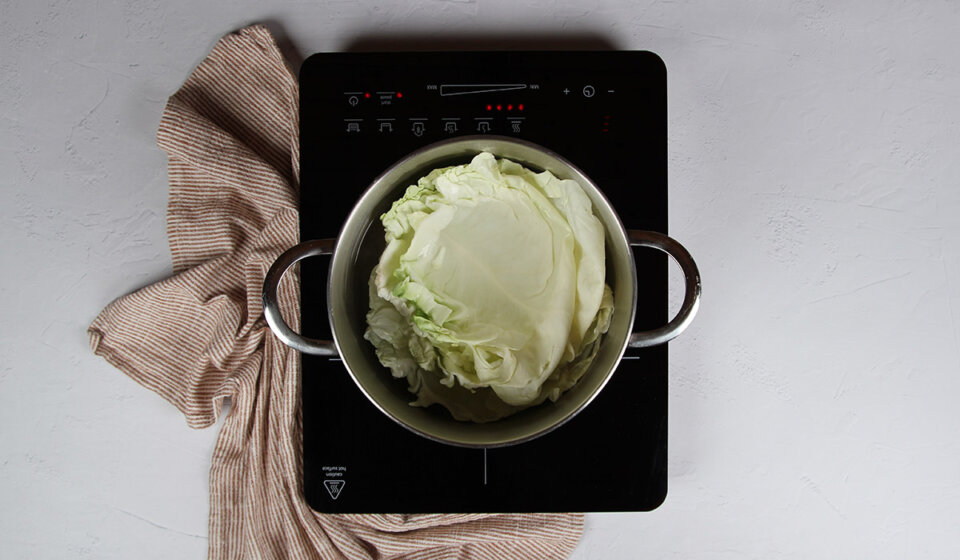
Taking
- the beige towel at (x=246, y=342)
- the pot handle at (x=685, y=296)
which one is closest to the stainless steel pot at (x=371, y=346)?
the pot handle at (x=685, y=296)

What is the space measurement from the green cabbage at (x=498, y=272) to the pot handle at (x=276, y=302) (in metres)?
0.05

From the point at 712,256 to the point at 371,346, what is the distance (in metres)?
0.34

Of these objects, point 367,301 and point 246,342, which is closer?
point 367,301

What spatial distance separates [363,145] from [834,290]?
464 millimetres

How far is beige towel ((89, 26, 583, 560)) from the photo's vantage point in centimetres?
60

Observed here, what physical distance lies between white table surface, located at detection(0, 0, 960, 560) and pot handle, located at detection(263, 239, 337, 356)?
0.78 ft

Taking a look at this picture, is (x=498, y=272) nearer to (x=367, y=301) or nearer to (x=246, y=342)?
(x=367, y=301)

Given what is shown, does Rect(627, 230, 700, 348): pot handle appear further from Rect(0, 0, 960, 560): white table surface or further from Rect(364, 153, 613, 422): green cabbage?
Rect(0, 0, 960, 560): white table surface

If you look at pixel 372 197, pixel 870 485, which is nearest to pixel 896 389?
pixel 870 485

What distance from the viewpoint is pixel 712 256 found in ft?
2.07

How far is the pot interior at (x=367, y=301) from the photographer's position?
17.4 inches

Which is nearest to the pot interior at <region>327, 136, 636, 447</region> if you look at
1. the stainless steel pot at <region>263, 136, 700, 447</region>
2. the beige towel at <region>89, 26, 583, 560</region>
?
the stainless steel pot at <region>263, 136, 700, 447</region>

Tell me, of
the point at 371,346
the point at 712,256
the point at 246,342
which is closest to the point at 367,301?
the point at 371,346

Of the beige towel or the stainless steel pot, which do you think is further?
the beige towel
